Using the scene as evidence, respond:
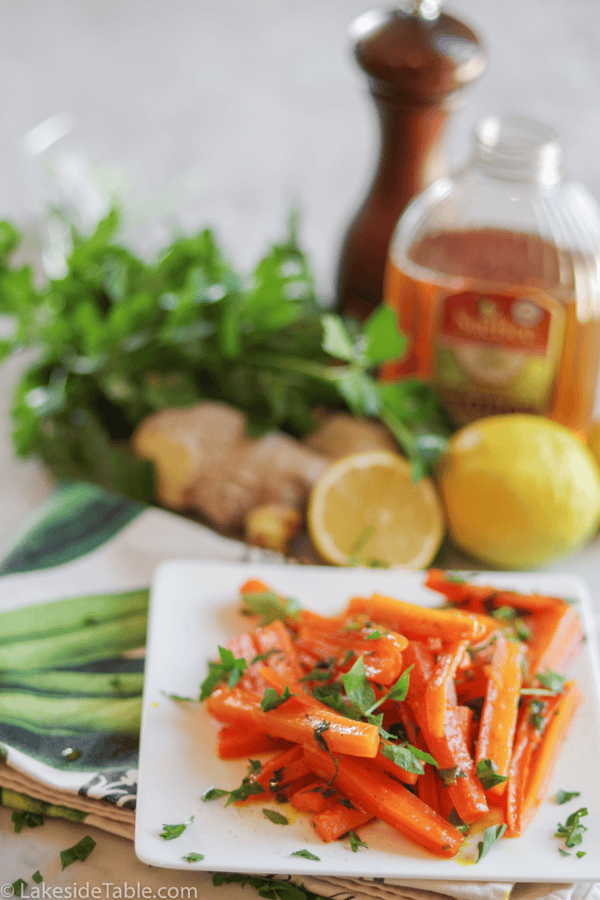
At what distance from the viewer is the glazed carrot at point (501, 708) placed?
958 millimetres

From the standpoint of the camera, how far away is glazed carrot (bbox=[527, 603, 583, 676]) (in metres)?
1.10

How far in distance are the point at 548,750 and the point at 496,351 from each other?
754mm

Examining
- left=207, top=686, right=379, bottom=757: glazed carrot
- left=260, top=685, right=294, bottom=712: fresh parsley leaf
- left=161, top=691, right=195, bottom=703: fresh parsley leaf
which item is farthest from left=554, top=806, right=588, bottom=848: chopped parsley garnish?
left=161, top=691, right=195, bottom=703: fresh parsley leaf

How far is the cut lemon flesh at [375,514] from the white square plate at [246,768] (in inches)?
5.7

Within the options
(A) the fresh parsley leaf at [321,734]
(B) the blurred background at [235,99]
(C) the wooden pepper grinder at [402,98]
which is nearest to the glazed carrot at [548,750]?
(A) the fresh parsley leaf at [321,734]

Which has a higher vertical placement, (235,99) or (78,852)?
(235,99)

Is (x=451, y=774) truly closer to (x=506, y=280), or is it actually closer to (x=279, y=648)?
(x=279, y=648)

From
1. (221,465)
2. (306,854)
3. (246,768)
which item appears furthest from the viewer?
(221,465)

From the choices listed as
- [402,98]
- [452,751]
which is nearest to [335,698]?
[452,751]

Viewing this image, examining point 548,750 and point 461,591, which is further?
point 461,591

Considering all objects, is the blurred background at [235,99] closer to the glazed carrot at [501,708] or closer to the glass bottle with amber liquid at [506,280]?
the glass bottle with amber liquid at [506,280]

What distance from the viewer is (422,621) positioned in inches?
41.6

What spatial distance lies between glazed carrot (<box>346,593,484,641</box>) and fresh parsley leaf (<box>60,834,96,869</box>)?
0.41 metres

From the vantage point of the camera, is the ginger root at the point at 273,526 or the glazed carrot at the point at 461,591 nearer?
A: the glazed carrot at the point at 461,591
